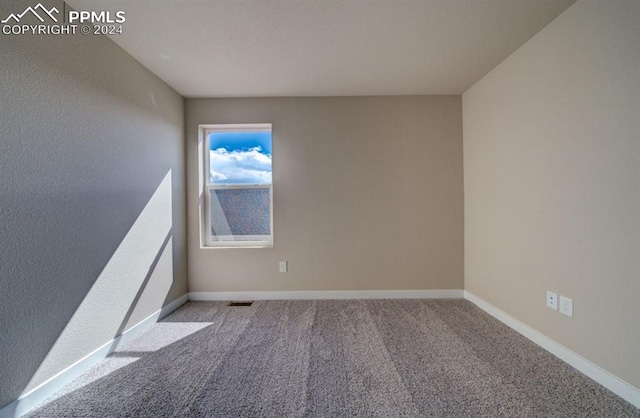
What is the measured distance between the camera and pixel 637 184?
139cm

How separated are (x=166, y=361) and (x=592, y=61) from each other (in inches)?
135

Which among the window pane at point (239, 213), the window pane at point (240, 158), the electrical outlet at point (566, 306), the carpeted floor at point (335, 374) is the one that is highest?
the window pane at point (240, 158)

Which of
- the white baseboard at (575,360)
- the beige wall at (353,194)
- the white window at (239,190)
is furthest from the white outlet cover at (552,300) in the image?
the white window at (239,190)

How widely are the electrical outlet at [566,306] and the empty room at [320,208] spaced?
15 mm

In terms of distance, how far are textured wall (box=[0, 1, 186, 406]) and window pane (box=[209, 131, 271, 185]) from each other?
2.56ft

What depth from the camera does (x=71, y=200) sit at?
1.64 meters

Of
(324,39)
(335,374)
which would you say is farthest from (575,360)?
(324,39)

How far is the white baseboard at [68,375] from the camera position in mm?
1372

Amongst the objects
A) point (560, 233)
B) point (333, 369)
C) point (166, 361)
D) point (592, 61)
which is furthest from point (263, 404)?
point (592, 61)

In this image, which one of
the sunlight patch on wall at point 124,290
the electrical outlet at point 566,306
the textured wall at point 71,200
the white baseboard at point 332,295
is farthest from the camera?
the white baseboard at point 332,295

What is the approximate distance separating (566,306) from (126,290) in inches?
129

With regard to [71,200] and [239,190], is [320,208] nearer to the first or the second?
[239,190]

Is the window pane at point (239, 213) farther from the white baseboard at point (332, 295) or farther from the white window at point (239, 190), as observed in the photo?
the white baseboard at point (332, 295)

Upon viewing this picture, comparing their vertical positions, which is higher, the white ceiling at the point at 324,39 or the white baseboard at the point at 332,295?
the white ceiling at the point at 324,39
